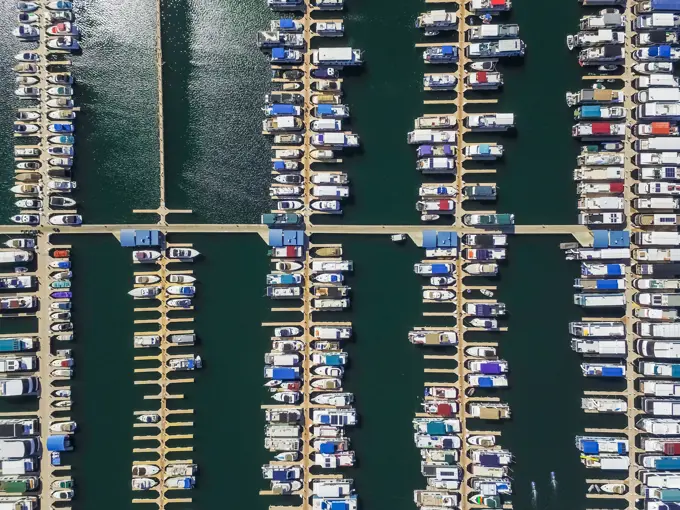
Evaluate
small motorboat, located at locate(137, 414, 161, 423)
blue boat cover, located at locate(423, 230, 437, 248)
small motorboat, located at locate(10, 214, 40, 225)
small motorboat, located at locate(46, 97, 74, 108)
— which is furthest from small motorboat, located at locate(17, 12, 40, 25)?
blue boat cover, located at locate(423, 230, 437, 248)

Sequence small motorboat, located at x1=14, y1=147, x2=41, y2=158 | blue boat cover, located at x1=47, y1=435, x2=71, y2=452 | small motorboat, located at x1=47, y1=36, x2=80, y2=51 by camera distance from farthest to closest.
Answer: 1. small motorboat, located at x1=47, y1=36, x2=80, y2=51
2. small motorboat, located at x1=14, y1=147, x2=41, y2=158
3. blue boat cover, located at x1=47, y1=435, x2=71, y2=452

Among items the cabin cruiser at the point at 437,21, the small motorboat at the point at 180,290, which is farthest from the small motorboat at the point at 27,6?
the cabin cruiser at the point at 437,21

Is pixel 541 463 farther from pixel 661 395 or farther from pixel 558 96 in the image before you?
pixel 558 96

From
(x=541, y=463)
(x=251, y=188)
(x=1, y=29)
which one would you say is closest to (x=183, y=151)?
(x=251, y=188)

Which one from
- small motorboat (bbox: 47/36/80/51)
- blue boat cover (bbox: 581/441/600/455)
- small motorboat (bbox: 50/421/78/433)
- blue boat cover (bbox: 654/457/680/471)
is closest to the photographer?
blue boat cover (bbox: 654/457/680/471)

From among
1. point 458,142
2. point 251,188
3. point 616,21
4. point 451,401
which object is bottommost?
point 451,401

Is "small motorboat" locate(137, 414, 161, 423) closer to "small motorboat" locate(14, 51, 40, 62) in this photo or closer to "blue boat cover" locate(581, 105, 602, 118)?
"small motorboat" locate(14, 51, 40, 62)

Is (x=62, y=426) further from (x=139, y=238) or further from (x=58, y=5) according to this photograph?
(x=58, y=5)
